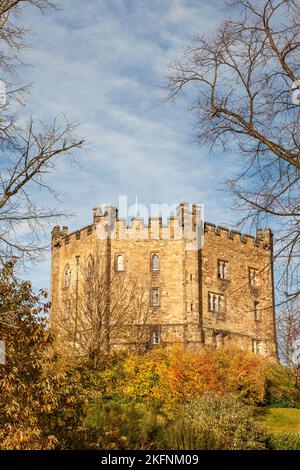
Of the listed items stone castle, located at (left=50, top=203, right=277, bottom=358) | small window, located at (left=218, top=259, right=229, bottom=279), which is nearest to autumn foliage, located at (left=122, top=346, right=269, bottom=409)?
stone castle, located at (left=50, top=203, right=277, bottom=358)

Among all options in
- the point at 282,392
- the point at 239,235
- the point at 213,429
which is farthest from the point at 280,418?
the point at 239,235

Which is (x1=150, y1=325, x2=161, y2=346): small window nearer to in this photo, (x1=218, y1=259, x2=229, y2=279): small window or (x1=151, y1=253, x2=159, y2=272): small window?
(x1=151, y1=253, x2=159, y2=272): small window

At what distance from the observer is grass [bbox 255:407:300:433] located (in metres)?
25.6

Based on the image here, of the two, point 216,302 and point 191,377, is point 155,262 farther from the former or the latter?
point 191,377

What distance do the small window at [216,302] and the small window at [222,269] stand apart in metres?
1.37

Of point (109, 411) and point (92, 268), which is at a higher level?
point (92, 268)

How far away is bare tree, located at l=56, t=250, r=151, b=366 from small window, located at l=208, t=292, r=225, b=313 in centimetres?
417

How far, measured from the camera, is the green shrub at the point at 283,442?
17.4 m

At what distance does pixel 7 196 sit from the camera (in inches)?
427
